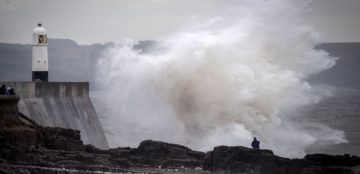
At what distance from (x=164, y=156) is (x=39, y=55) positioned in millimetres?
6349

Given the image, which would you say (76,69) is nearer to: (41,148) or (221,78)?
(221,78)

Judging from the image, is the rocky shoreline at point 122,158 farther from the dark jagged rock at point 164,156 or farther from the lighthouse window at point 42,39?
the lighthouse window at point 42,39

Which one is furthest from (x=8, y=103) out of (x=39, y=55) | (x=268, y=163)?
(x=268, y=163)

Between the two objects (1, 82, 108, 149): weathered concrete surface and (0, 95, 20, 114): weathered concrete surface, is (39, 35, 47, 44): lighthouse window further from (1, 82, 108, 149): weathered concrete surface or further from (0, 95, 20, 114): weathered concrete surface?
(0, 95, 20, 114): weathered concrete surface

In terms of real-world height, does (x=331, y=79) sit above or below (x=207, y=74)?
above

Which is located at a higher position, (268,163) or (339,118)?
(339,118)

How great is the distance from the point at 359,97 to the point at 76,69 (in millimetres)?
25299

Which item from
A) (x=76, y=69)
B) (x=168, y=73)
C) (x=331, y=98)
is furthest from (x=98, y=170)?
(x=331, y=98)

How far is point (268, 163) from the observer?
28766 millimetres

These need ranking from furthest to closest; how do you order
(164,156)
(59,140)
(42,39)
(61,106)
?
(42,39)
(61,106)
(164,156)
(59,140)

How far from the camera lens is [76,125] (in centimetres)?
3512

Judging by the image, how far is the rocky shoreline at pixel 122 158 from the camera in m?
27.8

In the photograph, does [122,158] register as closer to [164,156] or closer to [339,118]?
[164,156]

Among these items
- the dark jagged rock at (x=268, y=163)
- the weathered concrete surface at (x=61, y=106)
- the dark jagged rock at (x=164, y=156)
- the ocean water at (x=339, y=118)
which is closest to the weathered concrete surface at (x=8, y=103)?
the weathered concrete surface at (x=61, y=106)
